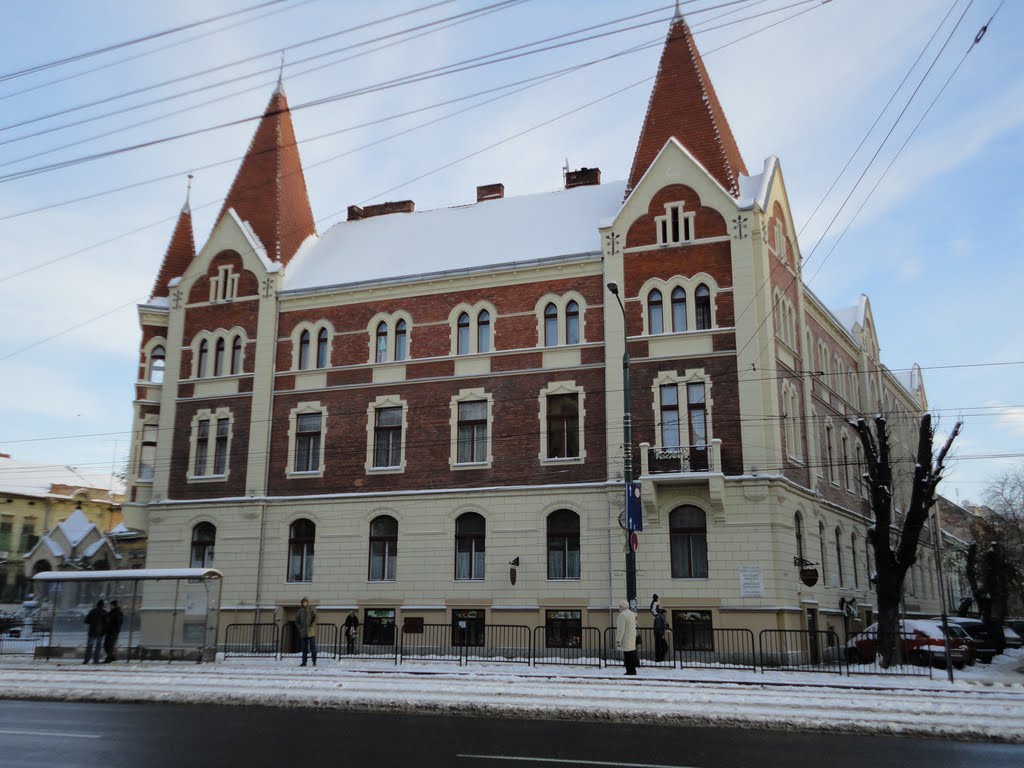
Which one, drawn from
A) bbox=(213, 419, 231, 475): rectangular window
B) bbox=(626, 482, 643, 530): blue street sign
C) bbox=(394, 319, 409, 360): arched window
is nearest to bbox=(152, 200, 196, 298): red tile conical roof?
bbox=(213, 419, 231, 475): rectangular window

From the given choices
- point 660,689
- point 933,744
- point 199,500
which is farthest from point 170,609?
point 933,744

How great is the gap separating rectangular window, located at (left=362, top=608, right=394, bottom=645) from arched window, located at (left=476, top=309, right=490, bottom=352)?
31.5 feet

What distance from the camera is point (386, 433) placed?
34.0 metres

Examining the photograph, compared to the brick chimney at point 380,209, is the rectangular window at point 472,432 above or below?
below

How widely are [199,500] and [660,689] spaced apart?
23.6 meters

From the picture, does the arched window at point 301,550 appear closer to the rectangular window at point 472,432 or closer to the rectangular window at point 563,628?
the rectangular window at point 472,432

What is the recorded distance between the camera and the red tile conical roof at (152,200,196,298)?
39.8 meters

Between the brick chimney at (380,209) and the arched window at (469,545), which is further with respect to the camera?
the brick chimney at (380,209)

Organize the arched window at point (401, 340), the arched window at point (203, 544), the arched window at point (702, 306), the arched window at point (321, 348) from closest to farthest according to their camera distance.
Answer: the arched window at point (702, 306) → the arched window at point (401, 340) → the arched window at point (203, 544) → the arched window at point (321, 348)

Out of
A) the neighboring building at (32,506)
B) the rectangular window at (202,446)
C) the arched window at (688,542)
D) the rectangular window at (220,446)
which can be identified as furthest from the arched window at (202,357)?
the neighboring building at (32,506)

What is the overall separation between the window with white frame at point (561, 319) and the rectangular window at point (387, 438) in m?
6.07

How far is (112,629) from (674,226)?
20.8 meters

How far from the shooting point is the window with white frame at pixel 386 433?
33.6 meters

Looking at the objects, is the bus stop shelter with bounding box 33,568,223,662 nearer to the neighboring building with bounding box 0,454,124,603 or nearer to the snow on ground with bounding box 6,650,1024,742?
the snow on ground with bounding box 6,650,1024,742
